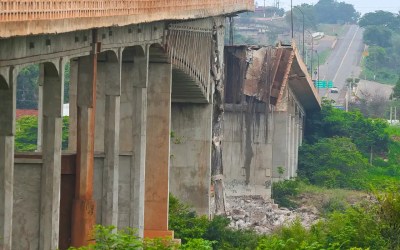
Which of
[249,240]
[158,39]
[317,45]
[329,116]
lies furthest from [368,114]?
[158,39]

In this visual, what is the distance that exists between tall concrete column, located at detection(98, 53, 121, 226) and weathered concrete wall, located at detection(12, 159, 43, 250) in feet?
15.2

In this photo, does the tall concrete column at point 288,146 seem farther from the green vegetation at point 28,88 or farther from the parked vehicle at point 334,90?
the parked vehicle at point 334,90

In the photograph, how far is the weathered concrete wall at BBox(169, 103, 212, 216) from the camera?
50.4 meters

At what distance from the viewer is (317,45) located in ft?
554

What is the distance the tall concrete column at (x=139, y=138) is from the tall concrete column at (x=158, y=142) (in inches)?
153

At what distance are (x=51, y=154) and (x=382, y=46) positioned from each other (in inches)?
5483

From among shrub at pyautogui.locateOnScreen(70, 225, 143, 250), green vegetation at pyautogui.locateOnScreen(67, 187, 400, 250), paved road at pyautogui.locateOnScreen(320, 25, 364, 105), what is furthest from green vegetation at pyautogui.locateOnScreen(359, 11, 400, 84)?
shrub at pyautogui.locateOnScreen(70, 225, 143, 250)

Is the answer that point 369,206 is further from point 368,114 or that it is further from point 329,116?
point 368,114

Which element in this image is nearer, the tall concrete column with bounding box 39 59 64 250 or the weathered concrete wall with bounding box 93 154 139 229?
the tall concrete column with bounding box 39 59 64 250

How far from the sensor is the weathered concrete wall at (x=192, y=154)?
50.4 metres

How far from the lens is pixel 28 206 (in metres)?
27.5

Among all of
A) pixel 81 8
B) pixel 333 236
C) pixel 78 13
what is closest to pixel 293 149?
pixel 333 236

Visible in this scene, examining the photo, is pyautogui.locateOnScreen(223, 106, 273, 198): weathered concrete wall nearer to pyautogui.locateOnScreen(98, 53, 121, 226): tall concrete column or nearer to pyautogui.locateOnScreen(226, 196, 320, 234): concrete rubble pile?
pyautogui.locateOnScreen(226, 196, 320, 234): concrete rubble pile

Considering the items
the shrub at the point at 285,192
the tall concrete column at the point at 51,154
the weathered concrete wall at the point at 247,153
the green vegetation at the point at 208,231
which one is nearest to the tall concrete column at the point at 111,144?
the tall concrete column at the point at 51,154
